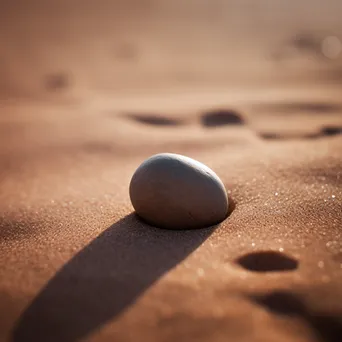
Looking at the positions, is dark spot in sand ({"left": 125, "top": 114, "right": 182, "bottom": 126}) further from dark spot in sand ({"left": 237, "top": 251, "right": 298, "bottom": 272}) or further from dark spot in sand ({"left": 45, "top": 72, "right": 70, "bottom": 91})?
dark spot in sand ({"left": 45, "top": 72, "right": 70, "bottom": 91})

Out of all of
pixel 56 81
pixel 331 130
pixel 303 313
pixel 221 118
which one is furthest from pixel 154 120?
pixel 56 81

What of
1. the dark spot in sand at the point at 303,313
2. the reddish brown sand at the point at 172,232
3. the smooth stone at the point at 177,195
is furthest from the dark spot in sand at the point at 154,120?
the dark spot in sand at the point at 303,313

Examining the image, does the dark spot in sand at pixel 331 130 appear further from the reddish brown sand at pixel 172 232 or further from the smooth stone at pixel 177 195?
the smooth stone at pixel 177 195

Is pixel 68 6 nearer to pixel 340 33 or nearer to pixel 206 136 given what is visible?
pixel 340 33

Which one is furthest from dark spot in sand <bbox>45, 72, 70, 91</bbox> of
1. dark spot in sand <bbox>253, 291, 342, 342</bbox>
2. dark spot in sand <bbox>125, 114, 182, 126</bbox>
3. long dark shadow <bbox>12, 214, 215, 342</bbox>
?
dark spot in sand <bbox>253, 291, 342, 342</bbox>

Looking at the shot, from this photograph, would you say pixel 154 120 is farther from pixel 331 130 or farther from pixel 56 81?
pixel 56 81
